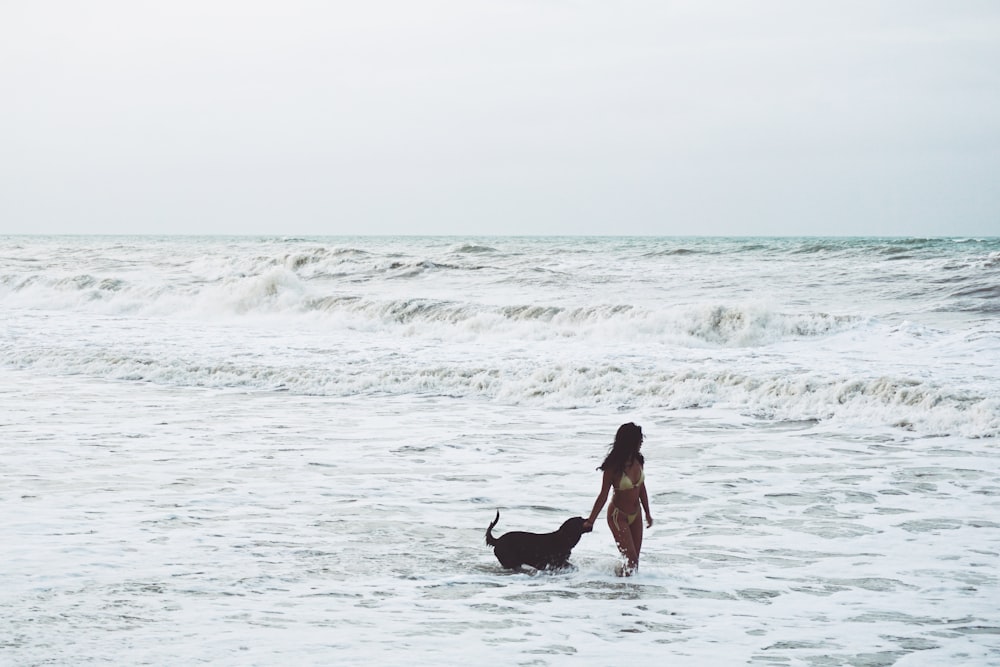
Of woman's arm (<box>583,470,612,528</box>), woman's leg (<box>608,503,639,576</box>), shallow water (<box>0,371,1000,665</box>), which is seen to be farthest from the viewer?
woman's leg (<box>608,503,639,576</box>)

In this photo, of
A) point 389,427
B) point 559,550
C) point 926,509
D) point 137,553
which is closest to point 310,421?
point 389,427

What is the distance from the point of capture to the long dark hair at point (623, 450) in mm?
5984

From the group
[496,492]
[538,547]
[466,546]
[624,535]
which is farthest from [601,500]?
[496,492]

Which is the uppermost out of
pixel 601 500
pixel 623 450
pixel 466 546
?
pixel 623 450

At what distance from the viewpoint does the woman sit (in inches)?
236

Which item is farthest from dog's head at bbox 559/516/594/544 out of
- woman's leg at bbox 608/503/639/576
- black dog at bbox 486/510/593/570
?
woman's leg at bbox 608/503/639/576

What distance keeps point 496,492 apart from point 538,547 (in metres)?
2.18

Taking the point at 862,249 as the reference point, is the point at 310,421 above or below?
below

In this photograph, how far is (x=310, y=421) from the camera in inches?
451

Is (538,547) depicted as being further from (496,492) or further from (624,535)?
(496,492)

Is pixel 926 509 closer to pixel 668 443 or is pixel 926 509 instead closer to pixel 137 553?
pixel 668 443

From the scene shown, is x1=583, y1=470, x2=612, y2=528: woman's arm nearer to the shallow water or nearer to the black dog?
the black dog

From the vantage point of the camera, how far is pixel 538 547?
6000 mm

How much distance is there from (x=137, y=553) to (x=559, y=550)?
2685mm
